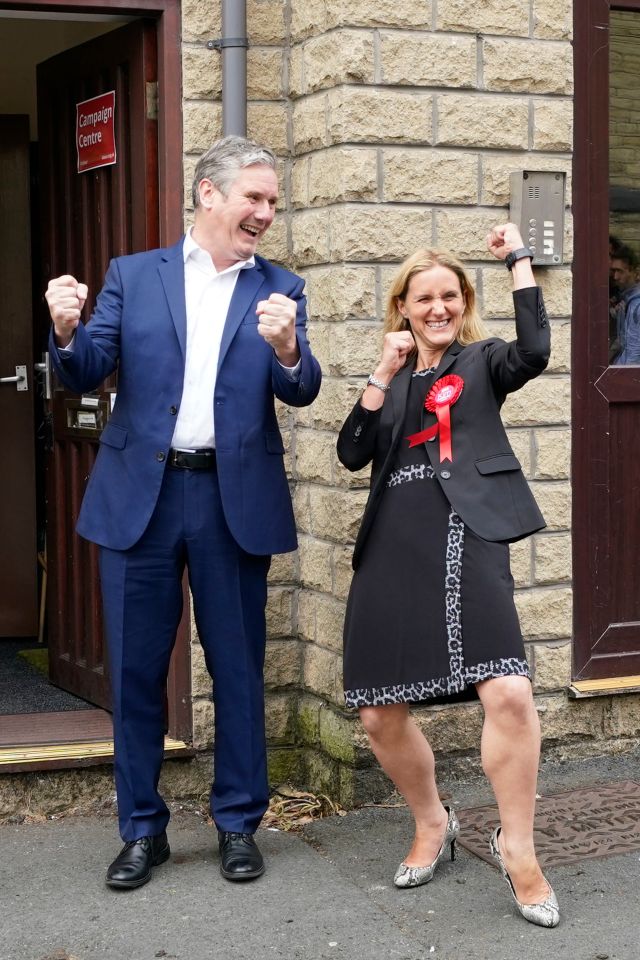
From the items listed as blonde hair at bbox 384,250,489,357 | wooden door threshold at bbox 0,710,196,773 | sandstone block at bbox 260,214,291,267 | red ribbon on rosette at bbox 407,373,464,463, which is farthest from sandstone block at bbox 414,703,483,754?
sandstone block at bbox 260,214,291,267

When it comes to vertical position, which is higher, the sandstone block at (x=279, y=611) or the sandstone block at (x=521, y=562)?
the sandstone block at (x=521, y=562)

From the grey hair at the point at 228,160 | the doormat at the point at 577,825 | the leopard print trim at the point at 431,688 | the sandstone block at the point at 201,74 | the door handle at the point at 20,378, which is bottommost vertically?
the doormat at the point at 577,825

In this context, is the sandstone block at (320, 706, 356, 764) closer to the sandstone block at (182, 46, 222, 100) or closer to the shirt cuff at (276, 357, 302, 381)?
the shirt cuff at (276, 357, 302, 381)

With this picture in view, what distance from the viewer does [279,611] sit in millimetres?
5086

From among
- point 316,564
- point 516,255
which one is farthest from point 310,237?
point 516,255

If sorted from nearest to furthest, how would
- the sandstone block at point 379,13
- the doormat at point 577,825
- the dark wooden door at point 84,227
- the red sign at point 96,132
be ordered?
the doormat at point 577,825 → the sandstone block at point 379,13 → the dark wooden door at point 84,227 → the red sign at point 96,132

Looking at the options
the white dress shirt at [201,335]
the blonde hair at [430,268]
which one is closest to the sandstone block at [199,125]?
the white dress shirt at [201,335]

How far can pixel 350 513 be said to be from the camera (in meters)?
4.71

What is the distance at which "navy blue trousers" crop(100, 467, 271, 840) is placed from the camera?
13.4 feet

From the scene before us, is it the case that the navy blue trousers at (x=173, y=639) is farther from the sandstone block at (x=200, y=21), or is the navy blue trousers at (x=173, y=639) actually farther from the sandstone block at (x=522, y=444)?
the sandstone block at (x=200, y=21)

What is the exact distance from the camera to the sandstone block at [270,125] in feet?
16.1

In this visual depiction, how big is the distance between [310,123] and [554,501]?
1.62m

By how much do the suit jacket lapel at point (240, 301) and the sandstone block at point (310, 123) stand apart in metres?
0.84

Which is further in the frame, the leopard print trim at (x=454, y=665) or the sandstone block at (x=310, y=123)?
the sandstone block at (x=310, y=123)
